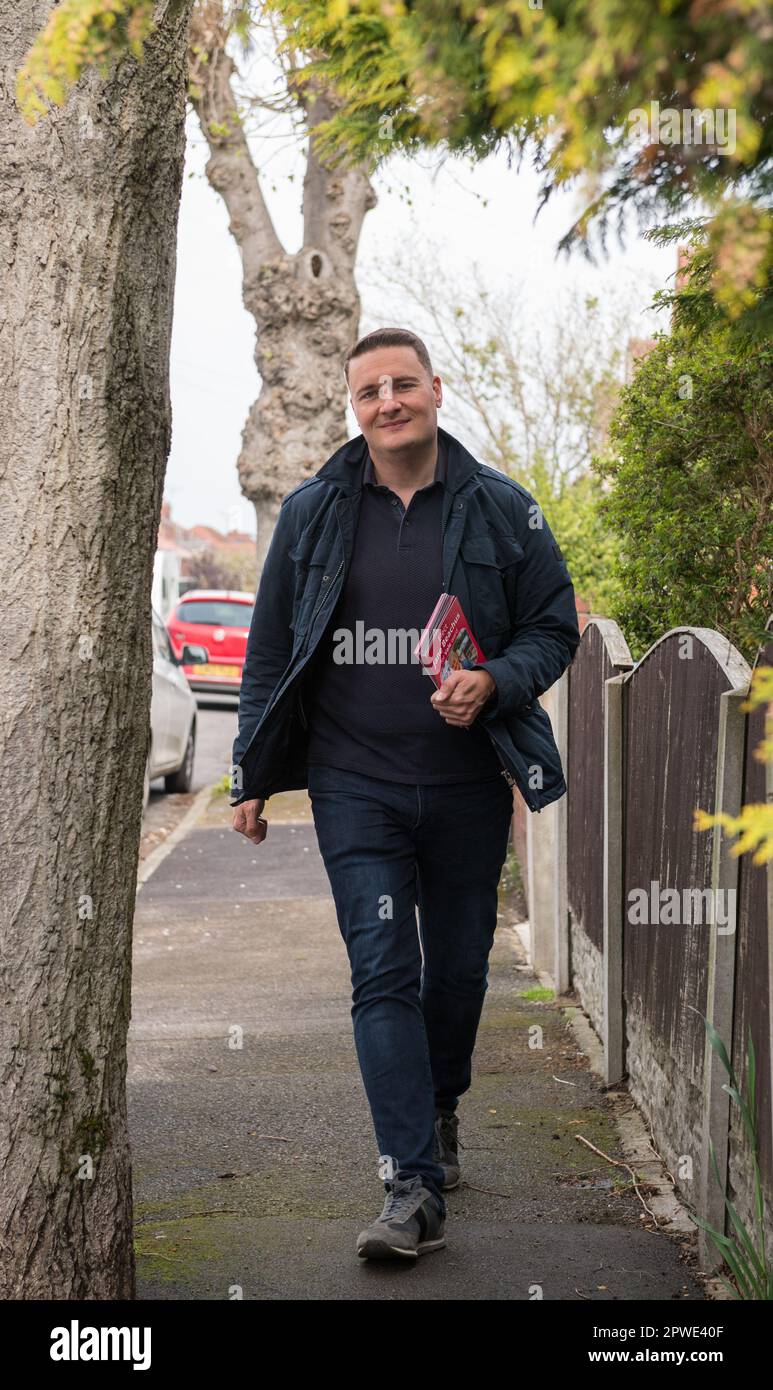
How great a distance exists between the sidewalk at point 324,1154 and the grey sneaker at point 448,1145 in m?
0.05

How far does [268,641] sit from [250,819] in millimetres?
472

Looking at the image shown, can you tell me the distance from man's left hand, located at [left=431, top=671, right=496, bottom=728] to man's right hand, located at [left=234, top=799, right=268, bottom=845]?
0.67 meters

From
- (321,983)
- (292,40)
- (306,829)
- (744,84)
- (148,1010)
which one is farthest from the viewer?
(306,829)

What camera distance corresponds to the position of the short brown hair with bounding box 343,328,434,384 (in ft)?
12.8

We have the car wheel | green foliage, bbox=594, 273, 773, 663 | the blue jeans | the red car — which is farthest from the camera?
the red car

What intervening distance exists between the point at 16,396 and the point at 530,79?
62.7 inches

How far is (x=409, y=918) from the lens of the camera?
3844 mm

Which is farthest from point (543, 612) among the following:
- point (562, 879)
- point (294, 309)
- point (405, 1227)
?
point (294, 309)

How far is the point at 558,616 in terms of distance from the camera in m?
4.03

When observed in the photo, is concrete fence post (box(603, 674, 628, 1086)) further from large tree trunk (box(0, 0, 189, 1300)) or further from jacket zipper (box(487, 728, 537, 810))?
large tree trunk (box(0, 0, 189, 1300))

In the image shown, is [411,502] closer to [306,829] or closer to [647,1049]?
[647,1049]

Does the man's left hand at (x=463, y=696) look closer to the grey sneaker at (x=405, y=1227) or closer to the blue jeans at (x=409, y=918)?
the blue jeans at (x=409, y=918)

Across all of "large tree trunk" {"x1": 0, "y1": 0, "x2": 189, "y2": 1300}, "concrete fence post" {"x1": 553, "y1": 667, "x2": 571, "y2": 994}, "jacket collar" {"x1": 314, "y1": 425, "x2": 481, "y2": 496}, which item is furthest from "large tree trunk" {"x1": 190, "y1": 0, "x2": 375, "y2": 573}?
"large tree trunk" {"x1": 0, "y1": 0, "x2": 189, "y2": 1300}
